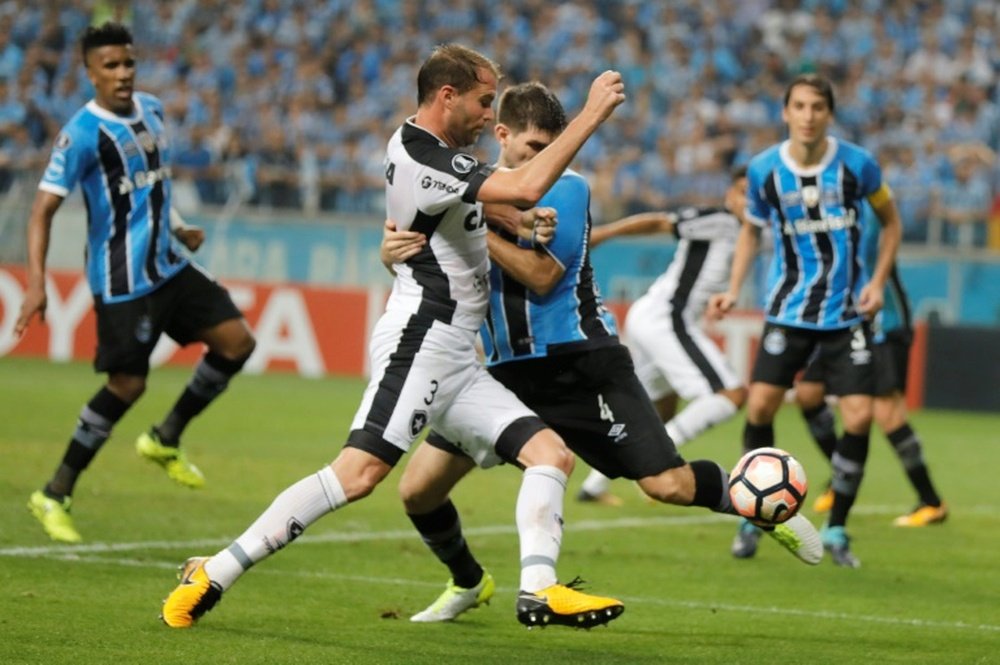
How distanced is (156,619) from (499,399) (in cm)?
160

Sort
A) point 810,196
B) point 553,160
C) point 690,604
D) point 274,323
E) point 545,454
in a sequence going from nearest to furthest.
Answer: point 553,160
point 545,454
point 690,604
point 810,196
point 274,323

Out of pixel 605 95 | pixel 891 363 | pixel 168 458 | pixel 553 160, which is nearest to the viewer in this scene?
pixel 553 160

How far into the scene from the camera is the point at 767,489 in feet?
23.3

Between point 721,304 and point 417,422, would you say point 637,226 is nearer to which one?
point 721,304

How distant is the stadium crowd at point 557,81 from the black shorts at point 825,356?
1228 centimetres

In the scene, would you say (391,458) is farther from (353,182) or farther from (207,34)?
(207,34)

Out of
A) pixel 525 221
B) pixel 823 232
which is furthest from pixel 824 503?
pixel 525 221

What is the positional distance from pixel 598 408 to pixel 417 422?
2.84 ft

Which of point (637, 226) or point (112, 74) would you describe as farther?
point (637, 226)

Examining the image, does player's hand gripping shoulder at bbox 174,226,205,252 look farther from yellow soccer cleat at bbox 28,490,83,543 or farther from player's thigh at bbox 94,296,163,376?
yellow soccer cleat at bbox 28,490,83,543

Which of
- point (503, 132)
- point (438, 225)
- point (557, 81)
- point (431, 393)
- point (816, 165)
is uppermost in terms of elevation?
point (557, 81)

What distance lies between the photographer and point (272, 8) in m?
29.0

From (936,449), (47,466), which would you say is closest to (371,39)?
(936,449)

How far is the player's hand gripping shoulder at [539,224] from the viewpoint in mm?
6496
